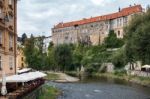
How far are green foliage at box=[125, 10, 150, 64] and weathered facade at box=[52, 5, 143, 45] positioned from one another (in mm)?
67805

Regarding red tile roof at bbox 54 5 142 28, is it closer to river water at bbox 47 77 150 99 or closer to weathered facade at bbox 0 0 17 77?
river water at bbox 47 77 150 99

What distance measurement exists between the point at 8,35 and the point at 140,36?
29801 mm

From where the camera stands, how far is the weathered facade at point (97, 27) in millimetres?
151000

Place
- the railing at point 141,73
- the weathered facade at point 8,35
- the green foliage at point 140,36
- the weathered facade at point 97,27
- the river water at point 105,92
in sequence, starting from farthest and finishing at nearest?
the weathered facade at point 97,27 < the railing at point 141,73 < the green foliage at point 140,36 < the river water at point 105,92 < the weathered facade at point 8,35

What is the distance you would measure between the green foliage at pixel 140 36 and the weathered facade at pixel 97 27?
67.8 metres

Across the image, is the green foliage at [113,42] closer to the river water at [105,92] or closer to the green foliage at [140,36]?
the green foliage at [140,36]

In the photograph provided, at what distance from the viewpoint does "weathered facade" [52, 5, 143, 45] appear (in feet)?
495

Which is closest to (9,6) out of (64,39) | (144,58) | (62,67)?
(144,58)

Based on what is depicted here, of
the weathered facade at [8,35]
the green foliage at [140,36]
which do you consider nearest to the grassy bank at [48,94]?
the weathered facade at [8,35]

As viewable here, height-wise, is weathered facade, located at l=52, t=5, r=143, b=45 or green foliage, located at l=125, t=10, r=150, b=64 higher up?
weathered facade, located at l=52, t=5, r=143, b=45

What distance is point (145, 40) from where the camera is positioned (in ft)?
214

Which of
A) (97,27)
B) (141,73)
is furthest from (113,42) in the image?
(141,73)

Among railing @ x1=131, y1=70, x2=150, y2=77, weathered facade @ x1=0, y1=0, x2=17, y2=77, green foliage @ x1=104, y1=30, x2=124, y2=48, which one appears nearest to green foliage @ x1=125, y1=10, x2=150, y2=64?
railing @ x1=131, y1=70, x2=150, y2=77

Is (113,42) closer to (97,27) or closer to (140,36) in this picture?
(97,27)
